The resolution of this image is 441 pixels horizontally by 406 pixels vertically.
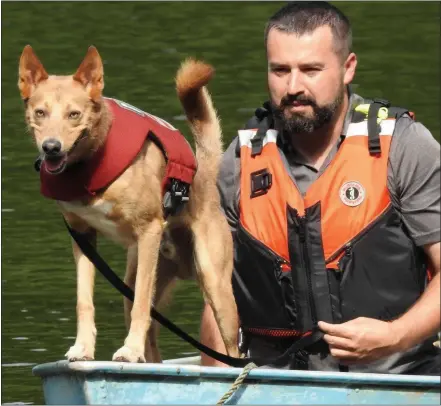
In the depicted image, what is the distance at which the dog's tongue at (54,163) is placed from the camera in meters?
7.85

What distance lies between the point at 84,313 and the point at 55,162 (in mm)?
697

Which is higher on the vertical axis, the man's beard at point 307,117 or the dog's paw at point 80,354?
the man's beard at point 307,117

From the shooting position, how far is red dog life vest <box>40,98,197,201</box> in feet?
26.4

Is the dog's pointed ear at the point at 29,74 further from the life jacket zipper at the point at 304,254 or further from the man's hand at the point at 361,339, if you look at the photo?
the man's hand at the point at 361,339

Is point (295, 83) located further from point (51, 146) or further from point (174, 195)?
point (51, 146)

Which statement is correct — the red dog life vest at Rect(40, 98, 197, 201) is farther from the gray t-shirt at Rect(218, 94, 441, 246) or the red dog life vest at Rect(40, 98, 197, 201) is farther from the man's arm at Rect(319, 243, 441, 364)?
the man's arm at Rect(319, 243, 441, 364)

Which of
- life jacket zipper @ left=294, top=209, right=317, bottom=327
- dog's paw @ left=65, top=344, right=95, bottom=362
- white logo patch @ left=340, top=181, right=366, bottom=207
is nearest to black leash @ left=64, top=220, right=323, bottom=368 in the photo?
life jacket zipper @ left=294, top=209, right=317, bottom=327

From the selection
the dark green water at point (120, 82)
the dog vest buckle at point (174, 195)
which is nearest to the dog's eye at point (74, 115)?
the dog vest buckle at point (174, 195)

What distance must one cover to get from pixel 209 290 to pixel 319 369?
912 millimetres

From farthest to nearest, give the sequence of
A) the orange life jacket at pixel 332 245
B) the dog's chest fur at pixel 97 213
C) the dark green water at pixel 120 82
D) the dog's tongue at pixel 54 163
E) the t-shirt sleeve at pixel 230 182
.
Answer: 1. the dark green water at pixel 120 82
2. the t-shirt sleeve at pixel 230 182
3. the dog's chest fur at pixel 97 213
4. the dog's tongue at pixel 54 163
5. the orange life jacket at pixel 332 245

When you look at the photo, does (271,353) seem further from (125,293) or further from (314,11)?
(314,11)

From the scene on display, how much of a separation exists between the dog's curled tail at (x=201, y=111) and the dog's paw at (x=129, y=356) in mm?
1032

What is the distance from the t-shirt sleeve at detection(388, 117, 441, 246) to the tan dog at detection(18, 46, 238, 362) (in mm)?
1133

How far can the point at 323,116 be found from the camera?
7.80 metres
